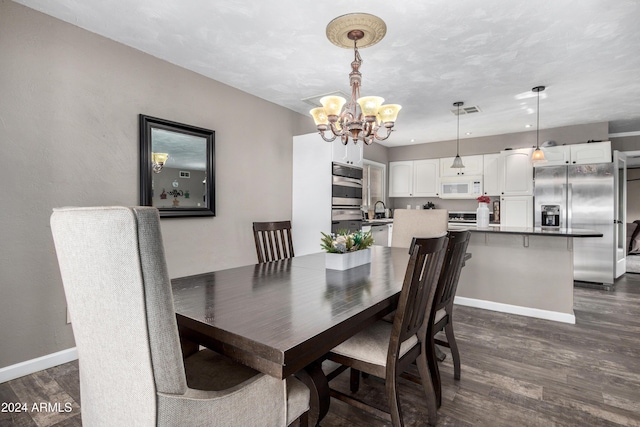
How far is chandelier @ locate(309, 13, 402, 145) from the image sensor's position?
7.41 feet

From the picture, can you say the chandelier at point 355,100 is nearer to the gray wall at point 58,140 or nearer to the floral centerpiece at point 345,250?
the floral centerpiece at point 345,250

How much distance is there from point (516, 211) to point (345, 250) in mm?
4654

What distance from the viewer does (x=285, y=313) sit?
1.23 metres

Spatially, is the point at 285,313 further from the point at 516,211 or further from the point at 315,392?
the point at 516,211

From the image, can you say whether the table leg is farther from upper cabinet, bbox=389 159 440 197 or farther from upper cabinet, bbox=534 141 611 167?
upper cabinet, bbox=389 159 440 197

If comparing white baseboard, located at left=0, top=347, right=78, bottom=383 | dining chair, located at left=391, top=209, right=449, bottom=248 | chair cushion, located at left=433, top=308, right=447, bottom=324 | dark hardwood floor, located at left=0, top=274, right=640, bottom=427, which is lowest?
dark hardwood floor, located at left=0, top=274, right=640, bottom=427

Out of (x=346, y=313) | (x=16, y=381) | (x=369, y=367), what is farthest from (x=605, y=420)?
(x=16, y=381)

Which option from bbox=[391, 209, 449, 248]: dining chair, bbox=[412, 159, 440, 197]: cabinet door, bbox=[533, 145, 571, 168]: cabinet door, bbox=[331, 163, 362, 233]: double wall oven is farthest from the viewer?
bbox=[412, 159, 440, 197]: cabinet door

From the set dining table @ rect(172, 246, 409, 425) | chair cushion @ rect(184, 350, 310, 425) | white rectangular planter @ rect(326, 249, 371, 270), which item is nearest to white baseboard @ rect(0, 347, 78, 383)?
dining table @ rect(172, 246, 409, 425)

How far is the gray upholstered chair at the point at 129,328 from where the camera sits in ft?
2.51

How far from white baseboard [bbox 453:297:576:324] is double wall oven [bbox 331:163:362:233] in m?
1.64

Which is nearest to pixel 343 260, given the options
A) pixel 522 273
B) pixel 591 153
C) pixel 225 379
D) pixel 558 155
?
pixel 225 379

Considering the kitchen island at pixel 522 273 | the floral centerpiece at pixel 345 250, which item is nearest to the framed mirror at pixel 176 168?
the floral centerpiece at pixel 345 250

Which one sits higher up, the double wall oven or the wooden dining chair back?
the double wall oven
